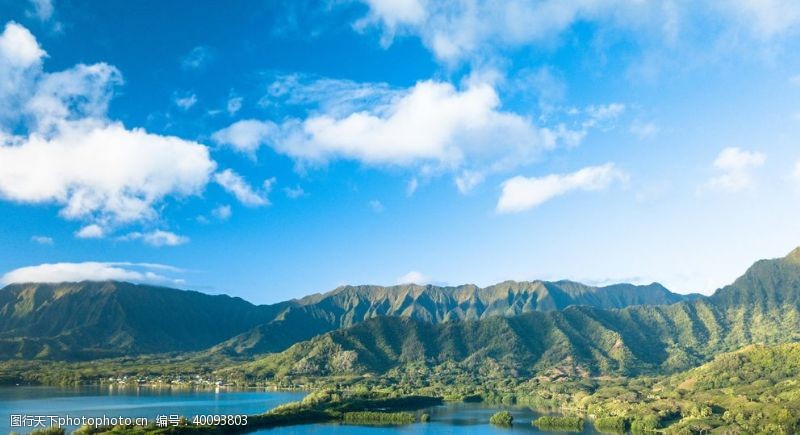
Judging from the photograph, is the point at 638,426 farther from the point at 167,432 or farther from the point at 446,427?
the point at 167,432

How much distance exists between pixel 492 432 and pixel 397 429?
1070 inches

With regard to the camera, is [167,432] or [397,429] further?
[397,429]

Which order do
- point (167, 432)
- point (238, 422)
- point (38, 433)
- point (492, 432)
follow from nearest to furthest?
point (38, 433) → point (167, 432) → point (238, 422) → point (492, 432)

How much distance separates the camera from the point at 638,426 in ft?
647

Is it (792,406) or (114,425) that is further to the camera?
(792,406)

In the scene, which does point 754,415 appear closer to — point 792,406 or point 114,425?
point 792,406

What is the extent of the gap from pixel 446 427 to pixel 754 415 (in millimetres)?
86145

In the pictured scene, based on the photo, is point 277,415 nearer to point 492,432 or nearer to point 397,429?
point 397,429

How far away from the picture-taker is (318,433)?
175375 mm

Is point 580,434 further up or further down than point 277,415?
further down

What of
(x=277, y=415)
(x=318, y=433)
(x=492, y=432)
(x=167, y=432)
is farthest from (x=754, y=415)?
(x=167, y=432)

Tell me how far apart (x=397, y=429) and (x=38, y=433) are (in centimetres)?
9604

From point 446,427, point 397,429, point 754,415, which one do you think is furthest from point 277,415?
point 754,415

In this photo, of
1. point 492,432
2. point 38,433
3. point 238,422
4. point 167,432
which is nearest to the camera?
point 38,433
